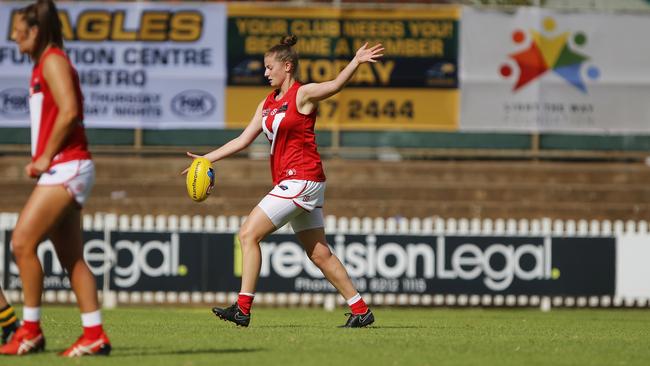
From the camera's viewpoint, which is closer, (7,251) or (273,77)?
(273,77)

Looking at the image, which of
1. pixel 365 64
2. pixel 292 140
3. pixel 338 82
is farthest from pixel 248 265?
pixel 365 64

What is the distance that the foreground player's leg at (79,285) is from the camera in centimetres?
710

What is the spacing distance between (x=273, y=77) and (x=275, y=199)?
0.93m

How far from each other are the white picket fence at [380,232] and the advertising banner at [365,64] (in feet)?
15.9

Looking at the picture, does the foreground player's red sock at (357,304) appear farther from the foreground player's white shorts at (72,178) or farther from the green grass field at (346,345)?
the foreground player's white shorts at (72,178)

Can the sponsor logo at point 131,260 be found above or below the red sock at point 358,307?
below

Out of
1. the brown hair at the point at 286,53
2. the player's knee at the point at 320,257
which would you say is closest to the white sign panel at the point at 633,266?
the player's knee at the point at 320,257

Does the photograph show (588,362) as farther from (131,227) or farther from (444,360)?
(131,227)

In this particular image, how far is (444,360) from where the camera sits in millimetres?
7484

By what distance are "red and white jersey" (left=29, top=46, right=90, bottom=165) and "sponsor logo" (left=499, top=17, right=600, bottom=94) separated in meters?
15.9

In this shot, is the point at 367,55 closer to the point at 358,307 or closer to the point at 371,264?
the point at 358,307

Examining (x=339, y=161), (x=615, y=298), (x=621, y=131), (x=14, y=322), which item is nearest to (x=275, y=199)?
(x=14, y=322)

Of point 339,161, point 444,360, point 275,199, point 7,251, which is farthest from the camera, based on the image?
point 339,161

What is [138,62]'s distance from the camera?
22031 millimetres
